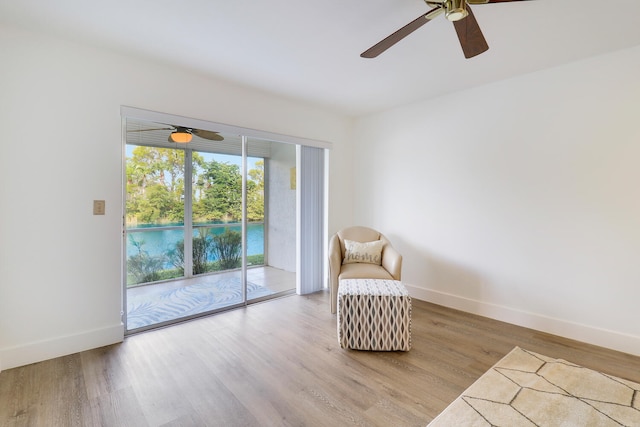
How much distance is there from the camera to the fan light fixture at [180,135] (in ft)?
10.2

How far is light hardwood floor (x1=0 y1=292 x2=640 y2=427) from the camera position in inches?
69.0

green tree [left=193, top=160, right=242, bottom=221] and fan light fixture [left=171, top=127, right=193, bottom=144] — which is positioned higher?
fan light fixture [left=171, top=127, right=193, bottom=144]

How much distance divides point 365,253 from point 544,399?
202 cm

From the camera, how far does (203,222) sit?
3977mm

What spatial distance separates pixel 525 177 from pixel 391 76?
1.71m

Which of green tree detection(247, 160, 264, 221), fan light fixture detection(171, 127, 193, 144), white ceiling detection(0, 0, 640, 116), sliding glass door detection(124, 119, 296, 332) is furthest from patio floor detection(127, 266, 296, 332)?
white ceiling detection(0, 0, 640, 116)

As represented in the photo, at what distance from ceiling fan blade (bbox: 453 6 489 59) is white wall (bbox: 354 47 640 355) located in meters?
1.45

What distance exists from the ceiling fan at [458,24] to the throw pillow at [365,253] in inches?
84.4


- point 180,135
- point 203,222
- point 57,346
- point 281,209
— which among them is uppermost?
point 180,135

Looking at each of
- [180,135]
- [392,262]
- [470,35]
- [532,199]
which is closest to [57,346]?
[180,135]

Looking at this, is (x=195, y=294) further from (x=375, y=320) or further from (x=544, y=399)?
(x=544, y=399)

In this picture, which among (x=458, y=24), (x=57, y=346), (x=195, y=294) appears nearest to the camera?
(x=458, y=24)

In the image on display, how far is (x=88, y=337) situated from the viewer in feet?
8.29

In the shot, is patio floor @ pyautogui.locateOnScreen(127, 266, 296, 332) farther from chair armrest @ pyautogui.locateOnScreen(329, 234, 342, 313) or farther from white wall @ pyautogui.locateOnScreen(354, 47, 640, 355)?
white wall @ pyautogui.locateOnScreen(354, 47, 640, 355)
